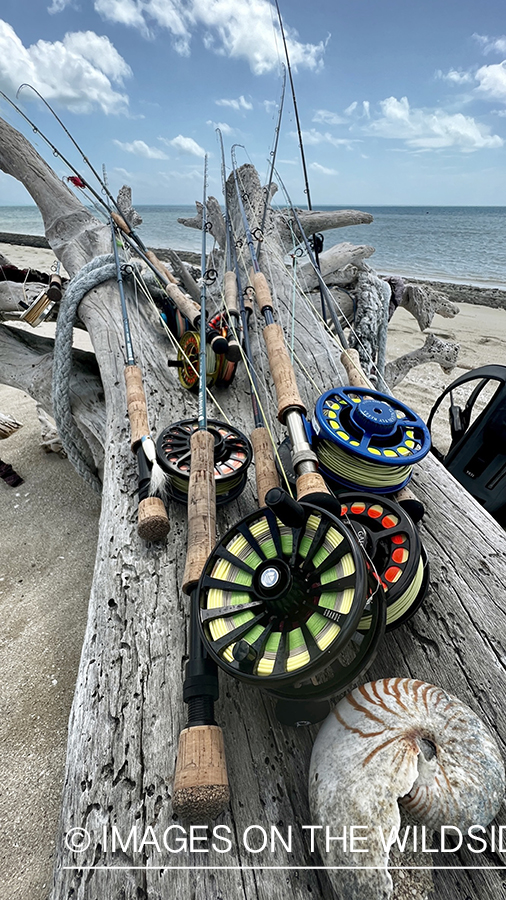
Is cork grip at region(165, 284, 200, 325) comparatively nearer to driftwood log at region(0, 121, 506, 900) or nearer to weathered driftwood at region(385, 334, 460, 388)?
driftwood log at region(0, 121, 506, 900)

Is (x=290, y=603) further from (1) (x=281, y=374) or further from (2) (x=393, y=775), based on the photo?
(1) (x=281, y=374)

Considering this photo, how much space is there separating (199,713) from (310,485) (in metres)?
0.75

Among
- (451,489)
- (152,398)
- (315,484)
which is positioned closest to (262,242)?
(152,398)

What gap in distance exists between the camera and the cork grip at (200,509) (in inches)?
58.9

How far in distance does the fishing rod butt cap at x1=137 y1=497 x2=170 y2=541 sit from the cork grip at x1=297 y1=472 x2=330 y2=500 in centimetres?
58

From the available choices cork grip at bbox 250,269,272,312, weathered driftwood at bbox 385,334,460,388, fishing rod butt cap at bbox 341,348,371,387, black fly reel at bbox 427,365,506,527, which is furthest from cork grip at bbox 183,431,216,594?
weathered driftwood at bbox 385,334,460,388

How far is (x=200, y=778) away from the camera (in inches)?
42.9

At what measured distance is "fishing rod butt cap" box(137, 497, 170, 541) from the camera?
1.82m

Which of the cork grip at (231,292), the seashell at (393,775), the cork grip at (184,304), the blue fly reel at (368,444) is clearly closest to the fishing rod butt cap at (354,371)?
the blue fly reel at (368,444)

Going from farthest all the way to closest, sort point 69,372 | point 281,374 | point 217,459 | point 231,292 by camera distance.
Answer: point 231,292 → point 69,372 → point 281,374 → point 217,459

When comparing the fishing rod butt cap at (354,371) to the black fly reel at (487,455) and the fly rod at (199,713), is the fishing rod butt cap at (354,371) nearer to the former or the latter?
the black fly reel at (487,455)

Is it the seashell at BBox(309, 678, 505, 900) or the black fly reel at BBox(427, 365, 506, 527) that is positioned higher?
the seashell at BBox(309, 678, 505, 900)

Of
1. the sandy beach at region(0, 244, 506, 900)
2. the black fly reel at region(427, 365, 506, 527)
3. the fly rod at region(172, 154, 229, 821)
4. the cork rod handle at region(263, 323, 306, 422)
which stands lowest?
the sandy beach at region(0, 244, 506, 900)

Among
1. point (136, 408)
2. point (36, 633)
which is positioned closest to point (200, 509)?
point (136, 408)
